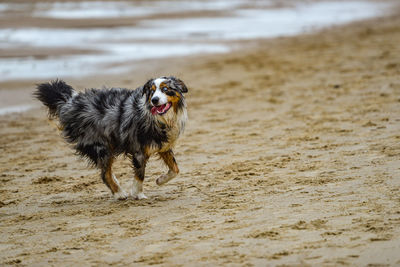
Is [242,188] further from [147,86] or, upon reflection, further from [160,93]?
[147,86]

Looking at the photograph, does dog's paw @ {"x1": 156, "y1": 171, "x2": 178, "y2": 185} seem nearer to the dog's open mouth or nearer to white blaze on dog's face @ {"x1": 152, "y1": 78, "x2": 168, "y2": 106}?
the dog's open mouth

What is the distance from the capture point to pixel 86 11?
96.1 feet

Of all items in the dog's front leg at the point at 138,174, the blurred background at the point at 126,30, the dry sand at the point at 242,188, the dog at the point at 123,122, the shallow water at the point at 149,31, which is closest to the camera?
the dry sand at the point at 242,188

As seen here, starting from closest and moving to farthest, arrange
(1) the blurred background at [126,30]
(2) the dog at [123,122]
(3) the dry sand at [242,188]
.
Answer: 1. (3) the dry sand at [242,188]
2. (2) the dog at [123,122]
3. (1) the blurred background at [126,30]

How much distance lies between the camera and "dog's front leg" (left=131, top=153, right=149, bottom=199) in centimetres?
732

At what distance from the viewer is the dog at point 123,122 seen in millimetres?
7129

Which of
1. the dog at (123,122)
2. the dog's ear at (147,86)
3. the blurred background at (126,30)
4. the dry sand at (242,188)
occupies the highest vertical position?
the blurred background at (126,30)

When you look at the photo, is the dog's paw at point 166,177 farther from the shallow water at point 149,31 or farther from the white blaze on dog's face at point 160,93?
the shallow water at point 149,31

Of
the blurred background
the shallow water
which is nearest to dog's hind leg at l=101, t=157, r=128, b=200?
the blurred background

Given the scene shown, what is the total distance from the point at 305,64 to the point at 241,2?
773 inches

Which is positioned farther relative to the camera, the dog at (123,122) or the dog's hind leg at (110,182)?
the dog's hind leg at (110,182)

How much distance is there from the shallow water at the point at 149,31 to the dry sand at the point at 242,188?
518 cm

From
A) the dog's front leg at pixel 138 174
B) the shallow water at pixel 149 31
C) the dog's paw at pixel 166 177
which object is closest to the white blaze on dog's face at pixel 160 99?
the dog's front leg at pixel 138 174

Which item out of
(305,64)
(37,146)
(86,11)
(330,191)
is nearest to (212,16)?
(86,11)
